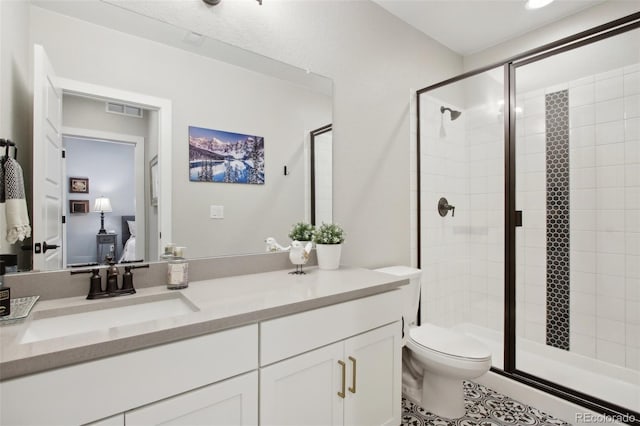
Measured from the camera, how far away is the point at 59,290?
1.17m

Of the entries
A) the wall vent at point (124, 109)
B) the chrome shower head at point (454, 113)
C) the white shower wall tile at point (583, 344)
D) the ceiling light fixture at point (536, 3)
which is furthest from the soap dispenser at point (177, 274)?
the white shower wall tile at point (583, 344)

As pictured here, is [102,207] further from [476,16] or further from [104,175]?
[476,16]

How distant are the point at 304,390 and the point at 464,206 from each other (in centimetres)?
242

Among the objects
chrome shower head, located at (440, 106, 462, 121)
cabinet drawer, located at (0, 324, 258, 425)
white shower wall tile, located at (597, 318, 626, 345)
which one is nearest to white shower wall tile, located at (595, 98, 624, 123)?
chrome shower head, located at (440, 106, 462, 121)

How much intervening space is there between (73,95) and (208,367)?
1139 millimetres

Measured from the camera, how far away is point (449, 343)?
1.84 m

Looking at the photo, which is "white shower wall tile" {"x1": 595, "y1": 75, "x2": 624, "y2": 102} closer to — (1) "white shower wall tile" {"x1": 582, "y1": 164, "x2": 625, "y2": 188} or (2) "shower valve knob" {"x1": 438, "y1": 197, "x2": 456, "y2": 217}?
(1) "white shower wall tile" {"x1": 582, "y1": 164, "x2": 625, "y2": 188}

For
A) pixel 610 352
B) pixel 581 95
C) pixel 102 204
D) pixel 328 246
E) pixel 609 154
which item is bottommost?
pixel 610 352

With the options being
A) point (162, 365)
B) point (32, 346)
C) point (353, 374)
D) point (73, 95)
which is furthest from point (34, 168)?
point (353, 374)

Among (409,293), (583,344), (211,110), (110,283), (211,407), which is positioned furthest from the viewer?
(583,344)

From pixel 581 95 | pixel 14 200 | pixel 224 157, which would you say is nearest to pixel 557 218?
pixel 581 95

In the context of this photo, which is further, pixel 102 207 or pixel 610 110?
pixel 610 110

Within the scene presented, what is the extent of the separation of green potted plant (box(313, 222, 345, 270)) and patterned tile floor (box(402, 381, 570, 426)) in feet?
3.13

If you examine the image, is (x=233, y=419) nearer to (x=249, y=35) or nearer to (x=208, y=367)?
(x=208, y=367)
